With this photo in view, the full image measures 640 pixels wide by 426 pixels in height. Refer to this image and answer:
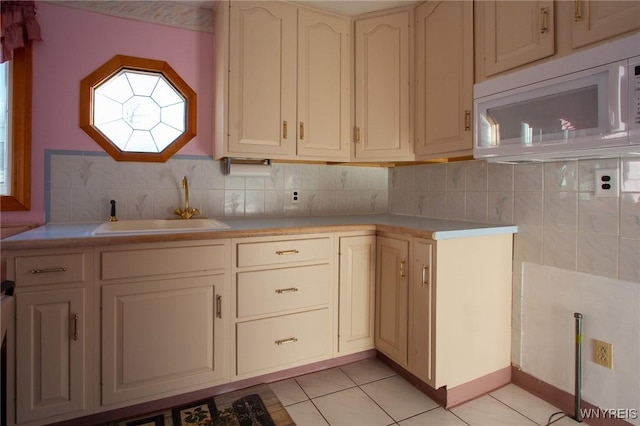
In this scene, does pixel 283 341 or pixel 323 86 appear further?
pixel 323 86

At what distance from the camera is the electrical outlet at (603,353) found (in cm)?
155

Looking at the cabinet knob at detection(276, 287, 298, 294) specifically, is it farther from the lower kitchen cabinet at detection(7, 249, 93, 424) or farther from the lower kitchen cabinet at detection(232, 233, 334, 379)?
the lower kitchen cabinet at detection(7, 249, 93, 424)

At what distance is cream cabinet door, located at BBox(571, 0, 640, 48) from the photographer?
1.22 meters

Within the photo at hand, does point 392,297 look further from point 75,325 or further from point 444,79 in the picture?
point 75,325

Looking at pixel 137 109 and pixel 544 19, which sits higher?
pixel 544 19

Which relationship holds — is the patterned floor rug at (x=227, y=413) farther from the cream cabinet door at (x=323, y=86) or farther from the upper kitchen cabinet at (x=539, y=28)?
the upper kitchen cabinet at (x=539, y=28)

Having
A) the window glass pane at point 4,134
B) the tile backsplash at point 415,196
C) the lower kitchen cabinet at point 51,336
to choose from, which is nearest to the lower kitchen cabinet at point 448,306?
the tile backsplash at point 415,196

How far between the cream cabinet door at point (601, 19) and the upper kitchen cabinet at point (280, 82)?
49.5 inches

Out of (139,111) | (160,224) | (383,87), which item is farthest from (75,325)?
(383,87)

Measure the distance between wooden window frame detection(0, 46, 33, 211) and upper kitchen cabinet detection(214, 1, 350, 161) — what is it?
3.24ft

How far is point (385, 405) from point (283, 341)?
0.61 metres

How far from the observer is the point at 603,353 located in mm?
1574

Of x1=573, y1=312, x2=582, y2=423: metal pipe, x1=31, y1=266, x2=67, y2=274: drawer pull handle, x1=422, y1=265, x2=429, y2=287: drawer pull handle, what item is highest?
x1=31, y1=266, x2=67, y2=274: drawer pull handle

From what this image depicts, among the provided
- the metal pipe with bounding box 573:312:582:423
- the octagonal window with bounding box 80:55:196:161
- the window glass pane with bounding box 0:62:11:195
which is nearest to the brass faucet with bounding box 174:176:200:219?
the octagonal window with bounding box 80:55:196:161
